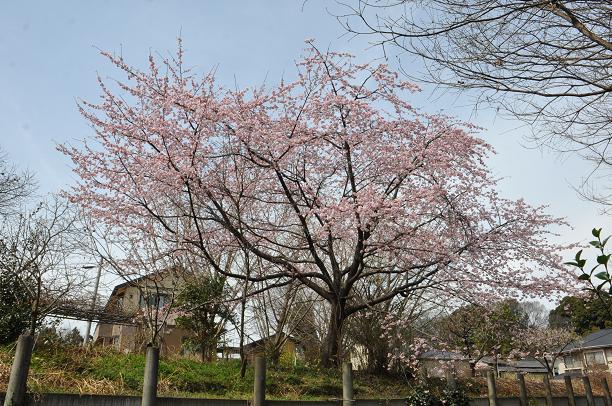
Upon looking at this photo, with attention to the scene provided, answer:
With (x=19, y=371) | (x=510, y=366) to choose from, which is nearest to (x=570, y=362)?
(x=510, y=366)

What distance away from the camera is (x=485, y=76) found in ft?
13.3

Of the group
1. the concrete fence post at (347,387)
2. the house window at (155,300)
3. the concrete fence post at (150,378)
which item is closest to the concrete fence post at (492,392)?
the concrete fence post at (347,387)

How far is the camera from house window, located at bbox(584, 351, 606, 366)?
102 feet

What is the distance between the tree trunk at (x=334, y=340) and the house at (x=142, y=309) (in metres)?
3.20

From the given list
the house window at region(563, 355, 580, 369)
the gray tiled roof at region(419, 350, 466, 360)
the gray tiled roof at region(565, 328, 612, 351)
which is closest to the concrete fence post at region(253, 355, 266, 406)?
the gray tiled roof at region(419, 350, 466, 360)

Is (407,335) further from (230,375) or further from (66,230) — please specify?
(66,230)

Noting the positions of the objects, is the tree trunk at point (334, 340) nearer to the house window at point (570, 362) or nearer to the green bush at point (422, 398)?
the green bush at point (422, 398)

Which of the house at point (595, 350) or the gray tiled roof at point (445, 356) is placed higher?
the house at point (595, 350)

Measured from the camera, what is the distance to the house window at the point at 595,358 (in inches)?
1219

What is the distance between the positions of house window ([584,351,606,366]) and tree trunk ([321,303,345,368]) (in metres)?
28.4

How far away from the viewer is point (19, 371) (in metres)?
4.13

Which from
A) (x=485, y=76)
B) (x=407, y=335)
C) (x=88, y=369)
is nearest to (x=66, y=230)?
(x=88, y=369)

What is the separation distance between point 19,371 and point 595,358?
3630 centimetres

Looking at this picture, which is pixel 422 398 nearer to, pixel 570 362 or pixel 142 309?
pixel 142 309
